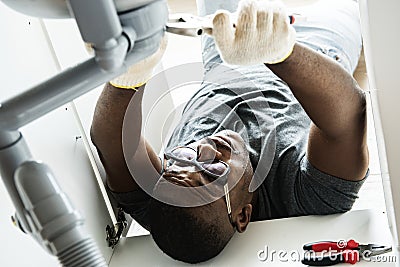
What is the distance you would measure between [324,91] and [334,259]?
25cm

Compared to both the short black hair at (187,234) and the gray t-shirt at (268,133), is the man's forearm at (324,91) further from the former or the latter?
the short black hair at (187,234)

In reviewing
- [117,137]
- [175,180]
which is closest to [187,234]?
[175,180]

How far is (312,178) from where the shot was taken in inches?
41.8

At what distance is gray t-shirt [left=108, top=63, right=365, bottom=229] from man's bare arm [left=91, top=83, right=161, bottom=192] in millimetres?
35

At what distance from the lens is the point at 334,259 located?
0.92 meters

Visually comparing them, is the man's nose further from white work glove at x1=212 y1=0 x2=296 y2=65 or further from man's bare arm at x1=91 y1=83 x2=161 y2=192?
white work glove at x1=212 y1=0 x2=296 y2=65

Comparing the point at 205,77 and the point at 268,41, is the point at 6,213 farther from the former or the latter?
the point at 205,77

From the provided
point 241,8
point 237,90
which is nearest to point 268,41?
point 241,8

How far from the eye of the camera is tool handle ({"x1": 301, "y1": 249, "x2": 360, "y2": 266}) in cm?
92

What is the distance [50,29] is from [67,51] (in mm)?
64

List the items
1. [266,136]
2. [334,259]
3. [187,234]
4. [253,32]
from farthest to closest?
[266,136] < [187,234] < [334,259] < [253,32]

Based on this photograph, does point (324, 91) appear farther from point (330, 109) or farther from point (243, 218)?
point (243, 218)

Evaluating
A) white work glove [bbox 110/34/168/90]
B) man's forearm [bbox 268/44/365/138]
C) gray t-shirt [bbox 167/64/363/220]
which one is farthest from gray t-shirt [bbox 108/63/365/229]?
white work glove [bbox 110/34/168/90]

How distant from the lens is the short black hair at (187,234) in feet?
3.30
